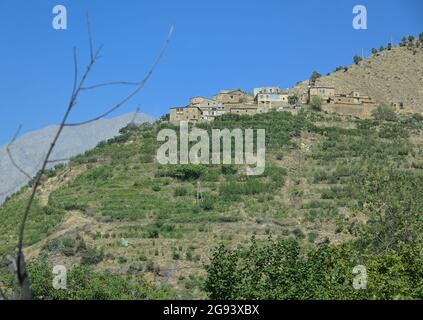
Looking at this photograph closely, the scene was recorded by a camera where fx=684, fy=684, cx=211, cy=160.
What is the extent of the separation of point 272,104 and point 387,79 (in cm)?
1858

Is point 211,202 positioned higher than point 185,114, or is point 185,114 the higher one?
point 185,114

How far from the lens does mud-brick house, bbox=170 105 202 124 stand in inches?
2511

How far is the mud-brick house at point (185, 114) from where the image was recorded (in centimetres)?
6378

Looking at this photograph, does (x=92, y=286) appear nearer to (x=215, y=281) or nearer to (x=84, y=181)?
(x=215, y=281)

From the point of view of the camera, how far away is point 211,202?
43656 mm

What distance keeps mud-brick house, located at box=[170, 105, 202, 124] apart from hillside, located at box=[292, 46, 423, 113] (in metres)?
17.0

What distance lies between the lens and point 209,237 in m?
38.8

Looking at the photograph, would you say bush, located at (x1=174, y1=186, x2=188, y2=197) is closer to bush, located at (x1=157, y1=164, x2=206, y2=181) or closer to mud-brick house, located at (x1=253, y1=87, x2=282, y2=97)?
bush, located at (x1=157, y1=164, x2=206, y2=181)

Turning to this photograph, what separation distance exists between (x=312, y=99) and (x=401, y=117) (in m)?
8.84

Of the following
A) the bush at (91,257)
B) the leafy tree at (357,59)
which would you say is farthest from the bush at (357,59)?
the bush at (91,257)

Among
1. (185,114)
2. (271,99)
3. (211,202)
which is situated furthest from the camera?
(271,99)

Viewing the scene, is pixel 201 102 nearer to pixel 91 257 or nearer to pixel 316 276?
pixel 91 257

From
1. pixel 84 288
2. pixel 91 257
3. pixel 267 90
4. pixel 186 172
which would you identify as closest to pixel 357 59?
pixel 267 90
